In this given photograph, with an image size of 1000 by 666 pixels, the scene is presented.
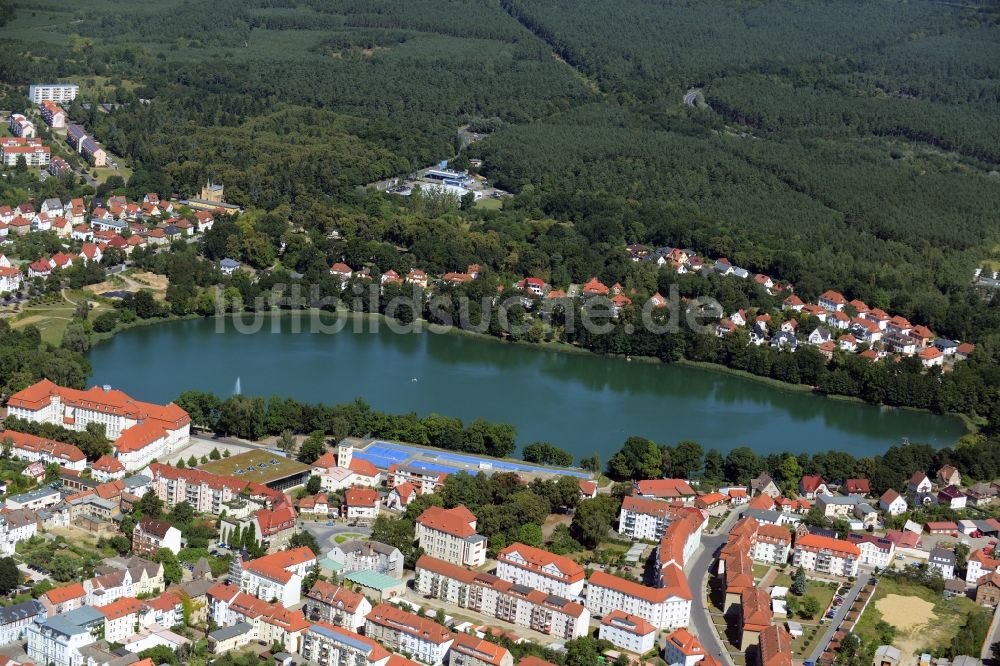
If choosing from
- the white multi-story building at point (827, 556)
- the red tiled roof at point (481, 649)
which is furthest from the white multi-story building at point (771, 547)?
the red tiled roof at point (481, 649)

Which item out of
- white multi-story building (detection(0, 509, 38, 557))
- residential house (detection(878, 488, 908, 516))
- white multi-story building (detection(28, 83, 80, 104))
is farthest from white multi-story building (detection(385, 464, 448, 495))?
white multi-story building (detection(28, 83, 80, 104))

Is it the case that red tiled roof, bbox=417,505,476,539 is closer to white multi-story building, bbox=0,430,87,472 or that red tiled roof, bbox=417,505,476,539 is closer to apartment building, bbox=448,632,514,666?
apartment building, bbox=448,632,514,666

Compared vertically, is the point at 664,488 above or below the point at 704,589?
above

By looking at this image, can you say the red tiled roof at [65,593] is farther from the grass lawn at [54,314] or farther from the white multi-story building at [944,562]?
the grass lawn at [54,314]

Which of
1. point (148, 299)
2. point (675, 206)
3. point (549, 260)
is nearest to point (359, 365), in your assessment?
point (148, 299)

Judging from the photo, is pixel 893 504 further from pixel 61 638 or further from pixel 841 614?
pixel 61 638

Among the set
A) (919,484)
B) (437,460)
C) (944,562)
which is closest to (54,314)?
(437,460)

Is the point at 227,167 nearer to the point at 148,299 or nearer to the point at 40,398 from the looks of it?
the point at 148,299
